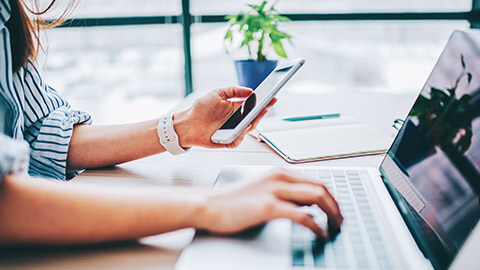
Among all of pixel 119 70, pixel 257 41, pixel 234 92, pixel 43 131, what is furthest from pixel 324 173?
pixel 119 70

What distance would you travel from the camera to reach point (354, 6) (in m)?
1.88

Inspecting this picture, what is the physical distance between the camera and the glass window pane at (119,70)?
220 centimetres

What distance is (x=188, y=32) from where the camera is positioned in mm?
2027

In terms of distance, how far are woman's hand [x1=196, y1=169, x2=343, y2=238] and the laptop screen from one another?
4.2 inches

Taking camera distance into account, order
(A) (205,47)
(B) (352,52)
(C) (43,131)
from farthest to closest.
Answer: (B) (352,52) → (A) (205,47) → (C) (43,131)

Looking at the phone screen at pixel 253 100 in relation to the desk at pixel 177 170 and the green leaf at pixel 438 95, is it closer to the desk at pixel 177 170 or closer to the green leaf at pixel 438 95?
the desk at pixel 177 170

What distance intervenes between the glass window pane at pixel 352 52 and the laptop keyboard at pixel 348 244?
3.68 ft

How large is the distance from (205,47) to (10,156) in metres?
1.82

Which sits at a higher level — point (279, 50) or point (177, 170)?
point (279, 50)

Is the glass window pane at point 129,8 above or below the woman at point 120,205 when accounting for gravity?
above

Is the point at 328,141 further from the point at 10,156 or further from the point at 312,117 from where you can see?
the point at 10,156

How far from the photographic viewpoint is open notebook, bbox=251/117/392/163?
0.76 m

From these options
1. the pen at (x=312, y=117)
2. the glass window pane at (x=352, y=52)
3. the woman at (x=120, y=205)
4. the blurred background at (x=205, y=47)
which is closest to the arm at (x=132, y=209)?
the woman at (x=120, y=205)

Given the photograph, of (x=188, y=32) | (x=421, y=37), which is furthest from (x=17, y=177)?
(x=421, y=37)
